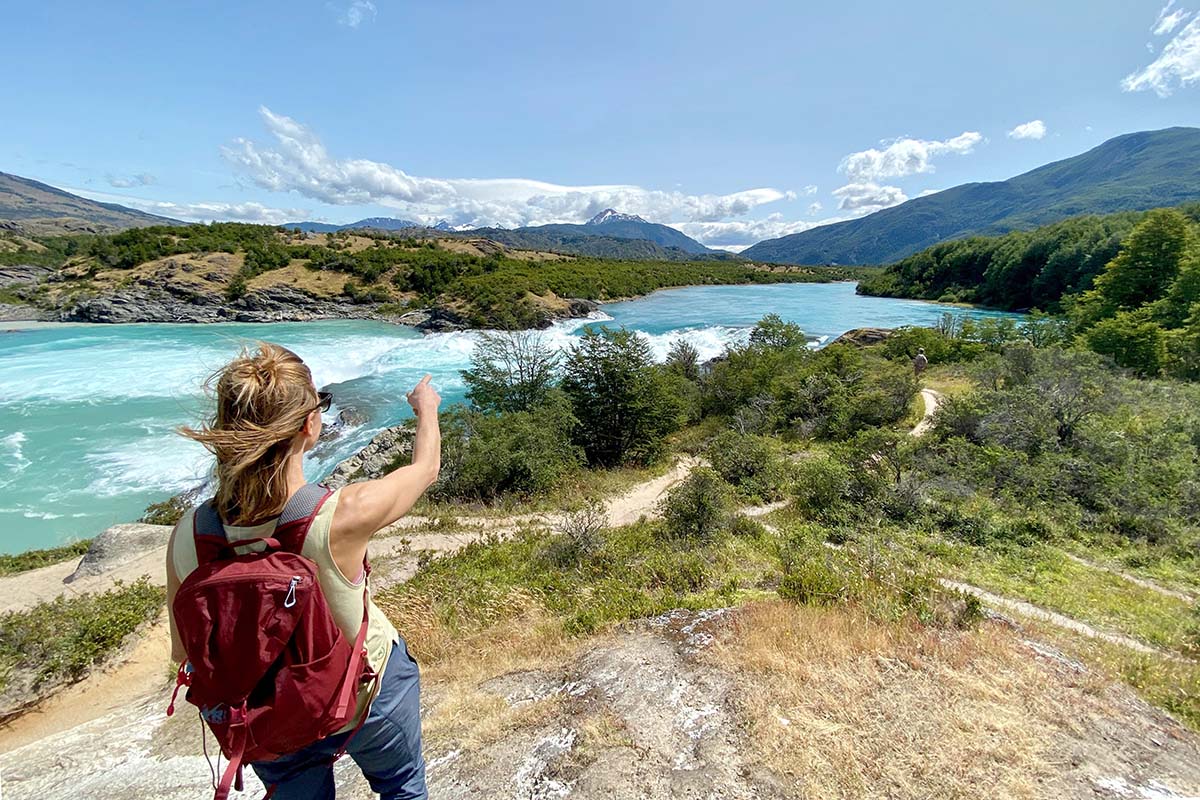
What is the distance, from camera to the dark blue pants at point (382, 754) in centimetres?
201

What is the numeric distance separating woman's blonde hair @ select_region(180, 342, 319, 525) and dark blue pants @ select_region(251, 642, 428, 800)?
0.95m

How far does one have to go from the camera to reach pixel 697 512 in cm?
1145

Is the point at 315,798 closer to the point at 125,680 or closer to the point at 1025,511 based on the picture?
the point at 125,680

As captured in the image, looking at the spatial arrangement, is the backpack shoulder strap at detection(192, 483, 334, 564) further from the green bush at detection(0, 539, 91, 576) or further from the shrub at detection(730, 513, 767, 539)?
the green bush at detection(0, 539, 91, 576)

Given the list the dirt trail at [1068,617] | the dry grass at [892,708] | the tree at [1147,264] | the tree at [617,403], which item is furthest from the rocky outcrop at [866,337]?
the dry grass at [892,708]

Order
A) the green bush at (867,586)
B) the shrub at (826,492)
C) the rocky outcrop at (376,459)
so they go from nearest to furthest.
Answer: the green bush at (867,586) < the shrub at (826,492) < the rocky outcrop at (376,459)

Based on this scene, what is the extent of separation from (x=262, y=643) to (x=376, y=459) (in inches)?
732

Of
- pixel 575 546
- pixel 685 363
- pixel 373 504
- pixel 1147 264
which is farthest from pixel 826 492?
pixel 1147 264

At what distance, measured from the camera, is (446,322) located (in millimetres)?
49312

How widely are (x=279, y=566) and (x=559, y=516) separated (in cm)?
1249

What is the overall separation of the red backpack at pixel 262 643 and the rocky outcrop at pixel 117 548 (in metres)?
13.0

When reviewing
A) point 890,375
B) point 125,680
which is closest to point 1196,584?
point 890,375

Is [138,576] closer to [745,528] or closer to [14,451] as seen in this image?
[745,528]

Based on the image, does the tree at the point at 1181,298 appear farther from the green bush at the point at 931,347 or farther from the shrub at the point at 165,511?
the shrub at the point at 165,511
